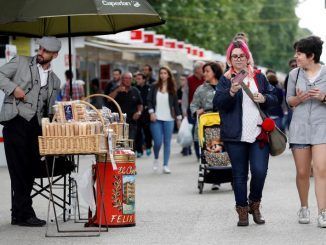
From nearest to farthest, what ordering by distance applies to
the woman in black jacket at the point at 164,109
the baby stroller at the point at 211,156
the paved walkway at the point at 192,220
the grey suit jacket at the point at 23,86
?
the paved walkway at the point at 192,220 → the grey suit jacket at the point at 23,86 → the baby stroller at the point at 211,156 → the woman in black jacket at the point at 164,109

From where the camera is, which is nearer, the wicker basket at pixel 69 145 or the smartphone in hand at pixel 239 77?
the wicker basket at pixel 69 145

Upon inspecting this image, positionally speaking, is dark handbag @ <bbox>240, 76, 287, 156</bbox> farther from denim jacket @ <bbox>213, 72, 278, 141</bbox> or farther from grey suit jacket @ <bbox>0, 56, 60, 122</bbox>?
grey suit jacket @ <bbox>0, 56, 60, 122</bbox>

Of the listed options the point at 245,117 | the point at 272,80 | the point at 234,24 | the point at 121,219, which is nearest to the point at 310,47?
the point at 245,117

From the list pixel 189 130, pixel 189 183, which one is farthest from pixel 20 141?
pixel 189 130

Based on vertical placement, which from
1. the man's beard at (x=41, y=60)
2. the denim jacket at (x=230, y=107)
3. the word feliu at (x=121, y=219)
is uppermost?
the man's beard at (x=41, y=60)

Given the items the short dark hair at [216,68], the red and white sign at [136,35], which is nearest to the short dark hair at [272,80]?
the short dark hair at [216,68]

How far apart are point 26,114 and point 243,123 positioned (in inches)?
80.7

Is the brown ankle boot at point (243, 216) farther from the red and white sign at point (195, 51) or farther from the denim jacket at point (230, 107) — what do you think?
the red and white sign at point (195, 51)

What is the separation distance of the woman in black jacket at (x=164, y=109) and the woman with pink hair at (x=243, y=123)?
25.4 feet

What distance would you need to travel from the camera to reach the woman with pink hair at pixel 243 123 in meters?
10.6

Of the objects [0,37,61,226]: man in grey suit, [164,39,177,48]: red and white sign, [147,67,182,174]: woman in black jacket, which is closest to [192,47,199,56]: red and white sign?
[164,39,177,48]: red and white sign

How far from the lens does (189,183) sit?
649 inches

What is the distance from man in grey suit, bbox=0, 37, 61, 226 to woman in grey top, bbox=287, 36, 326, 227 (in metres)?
2.28

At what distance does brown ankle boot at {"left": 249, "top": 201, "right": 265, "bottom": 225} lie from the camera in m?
10.8
